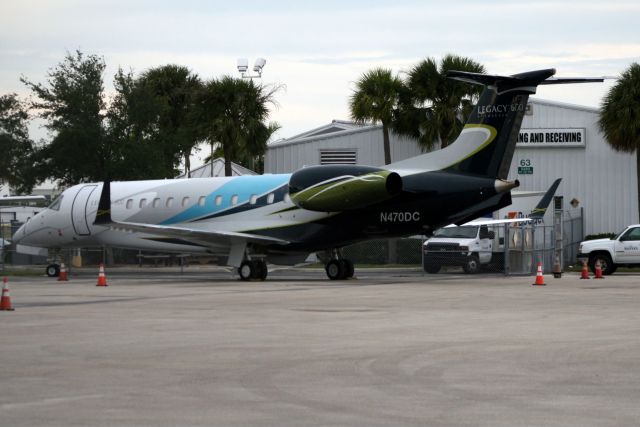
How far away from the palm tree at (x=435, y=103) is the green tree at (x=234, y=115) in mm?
6875

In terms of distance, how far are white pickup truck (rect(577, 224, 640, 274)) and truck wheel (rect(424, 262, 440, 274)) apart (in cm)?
486

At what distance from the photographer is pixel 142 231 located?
3206cm

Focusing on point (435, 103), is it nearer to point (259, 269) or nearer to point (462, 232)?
point (462, 232)

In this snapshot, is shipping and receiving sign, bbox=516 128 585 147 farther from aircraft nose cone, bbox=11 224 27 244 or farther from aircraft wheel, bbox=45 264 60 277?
aircraft nose cone, bbox=11 224 27 244

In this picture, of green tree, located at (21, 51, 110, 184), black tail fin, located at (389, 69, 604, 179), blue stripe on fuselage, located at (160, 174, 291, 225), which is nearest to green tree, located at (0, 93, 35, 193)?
green tree, located at (21, 51, 110, 184)

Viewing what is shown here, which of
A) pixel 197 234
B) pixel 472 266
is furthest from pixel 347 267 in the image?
pixel 472 266

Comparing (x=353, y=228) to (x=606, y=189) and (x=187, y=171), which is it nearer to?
(x=606, y=189)

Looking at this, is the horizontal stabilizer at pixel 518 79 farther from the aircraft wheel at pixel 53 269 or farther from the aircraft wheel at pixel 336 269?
the aircraft wheel at pixel 53 269

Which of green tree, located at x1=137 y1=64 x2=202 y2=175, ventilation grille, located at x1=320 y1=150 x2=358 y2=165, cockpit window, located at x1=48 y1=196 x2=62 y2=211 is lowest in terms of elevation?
cockpit window, located at x1=48 y1=196 x2=62 y2=211

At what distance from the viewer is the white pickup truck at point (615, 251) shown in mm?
35938

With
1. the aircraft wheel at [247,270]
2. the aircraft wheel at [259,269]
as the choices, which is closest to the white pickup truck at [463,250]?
the aircraft wheel at [259,269]

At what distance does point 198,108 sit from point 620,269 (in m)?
21.5

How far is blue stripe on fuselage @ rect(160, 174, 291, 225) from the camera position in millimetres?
32878

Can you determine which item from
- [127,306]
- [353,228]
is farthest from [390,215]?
[127,306]
